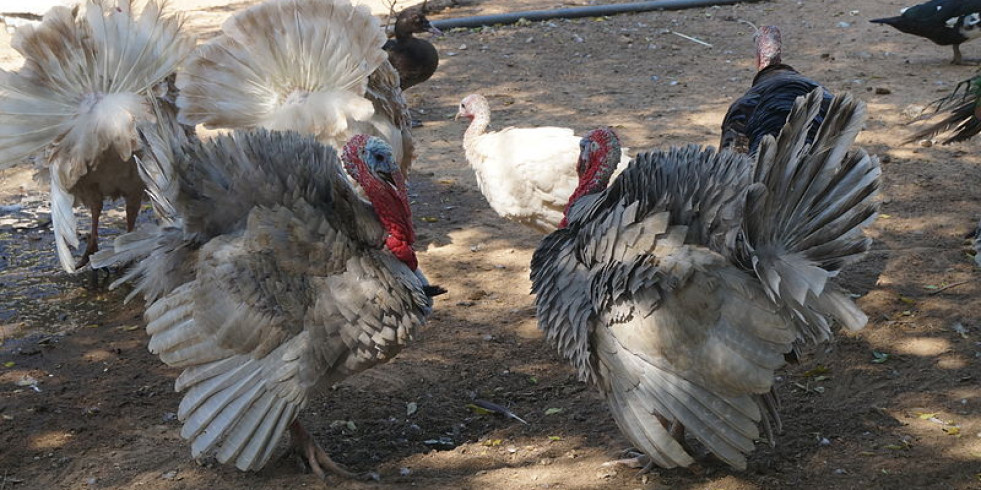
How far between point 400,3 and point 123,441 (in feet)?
32.7

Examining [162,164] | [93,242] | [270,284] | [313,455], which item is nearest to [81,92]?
[93,242]

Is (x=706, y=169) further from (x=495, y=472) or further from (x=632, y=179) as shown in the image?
(x=495, y=472)

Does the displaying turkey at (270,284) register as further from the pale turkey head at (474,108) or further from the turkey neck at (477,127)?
the pale turkey head at (474,108)

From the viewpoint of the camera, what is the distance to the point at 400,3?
45.3 ft

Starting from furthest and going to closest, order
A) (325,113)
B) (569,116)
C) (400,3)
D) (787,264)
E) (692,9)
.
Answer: (400,3), (692,9), (569,116), (325,113), (787,264)

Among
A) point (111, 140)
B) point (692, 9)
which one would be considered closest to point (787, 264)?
point (111, 140)

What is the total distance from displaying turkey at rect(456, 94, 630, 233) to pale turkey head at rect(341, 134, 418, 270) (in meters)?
1.65

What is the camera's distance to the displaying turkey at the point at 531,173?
20.2 feet

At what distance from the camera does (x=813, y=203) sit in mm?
4117

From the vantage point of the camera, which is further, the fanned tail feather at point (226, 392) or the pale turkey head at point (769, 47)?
the pale turkey head at point (769, 47)

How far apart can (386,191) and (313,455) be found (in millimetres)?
1230

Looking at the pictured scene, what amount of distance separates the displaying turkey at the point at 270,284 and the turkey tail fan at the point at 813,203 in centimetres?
155

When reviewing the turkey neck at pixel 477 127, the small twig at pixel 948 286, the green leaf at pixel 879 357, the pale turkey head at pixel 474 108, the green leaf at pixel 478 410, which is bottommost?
the green leaf at pixel 478 410

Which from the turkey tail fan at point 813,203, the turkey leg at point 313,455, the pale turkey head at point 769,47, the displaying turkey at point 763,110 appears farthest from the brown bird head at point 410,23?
the turkey tail fan at point 813,203
